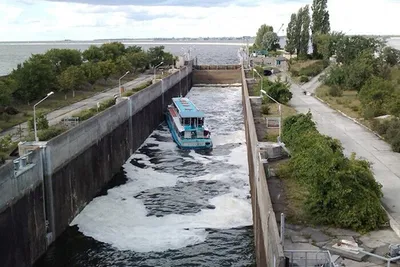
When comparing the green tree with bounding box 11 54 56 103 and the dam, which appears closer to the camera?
the dam

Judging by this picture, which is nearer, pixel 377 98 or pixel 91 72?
pixel 377 98

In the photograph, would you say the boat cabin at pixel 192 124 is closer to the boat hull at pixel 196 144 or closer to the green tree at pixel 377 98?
the boat hull at pixel 196 144

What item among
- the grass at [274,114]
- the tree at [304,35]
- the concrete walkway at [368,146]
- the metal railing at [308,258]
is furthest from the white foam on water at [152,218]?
the tree at [304,35]

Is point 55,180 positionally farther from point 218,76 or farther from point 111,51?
point 218,76

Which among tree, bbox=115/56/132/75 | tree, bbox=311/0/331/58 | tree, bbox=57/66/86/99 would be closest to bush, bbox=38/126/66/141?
tree, bbox=57/66/86/99

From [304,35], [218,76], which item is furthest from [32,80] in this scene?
[304,35]

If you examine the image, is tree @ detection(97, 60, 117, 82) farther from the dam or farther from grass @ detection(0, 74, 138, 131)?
the dam
